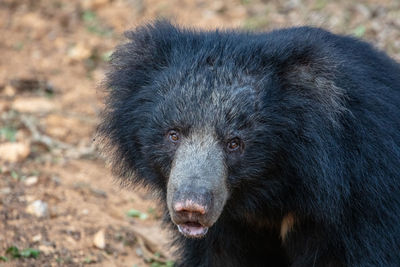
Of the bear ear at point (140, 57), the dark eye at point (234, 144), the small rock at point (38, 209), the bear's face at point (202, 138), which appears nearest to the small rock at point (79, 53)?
the small rock at point (38, 209)

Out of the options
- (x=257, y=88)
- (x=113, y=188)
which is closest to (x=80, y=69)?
(x=113, y=188)

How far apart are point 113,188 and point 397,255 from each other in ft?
10.7

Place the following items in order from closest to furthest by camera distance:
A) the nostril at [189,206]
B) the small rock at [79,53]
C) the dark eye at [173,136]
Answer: the nostril at [189,206] < the dark eye at [173,136] < the small rock at [79,53]

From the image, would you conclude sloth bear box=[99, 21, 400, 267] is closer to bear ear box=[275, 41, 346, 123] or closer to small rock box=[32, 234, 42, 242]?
bear ear box=[275, 41, 346, 123]

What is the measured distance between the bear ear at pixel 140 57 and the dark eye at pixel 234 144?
2.55 ft

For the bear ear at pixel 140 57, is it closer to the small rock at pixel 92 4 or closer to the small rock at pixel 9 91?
the small rock at pixel 9 91

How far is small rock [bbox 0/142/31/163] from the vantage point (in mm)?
6613

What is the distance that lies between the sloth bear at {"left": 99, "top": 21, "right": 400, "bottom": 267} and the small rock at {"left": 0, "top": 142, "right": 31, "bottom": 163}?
7.67 ft

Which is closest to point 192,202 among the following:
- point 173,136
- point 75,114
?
point 173,136

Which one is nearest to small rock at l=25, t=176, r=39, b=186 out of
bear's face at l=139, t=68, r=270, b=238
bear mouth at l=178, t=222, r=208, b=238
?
bear's face at l=139, t=68, r=270, b=238

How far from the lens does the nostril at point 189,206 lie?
371cm

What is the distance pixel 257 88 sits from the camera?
4.21m

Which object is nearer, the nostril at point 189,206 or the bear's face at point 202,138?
the nostril at point 189,206

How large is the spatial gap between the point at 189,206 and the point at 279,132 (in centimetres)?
88
